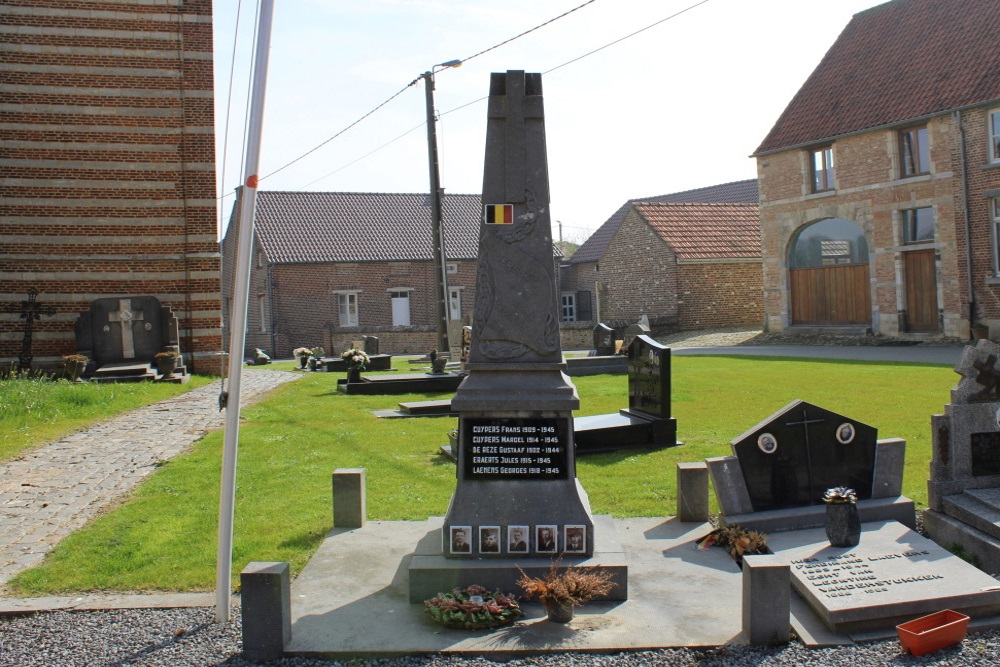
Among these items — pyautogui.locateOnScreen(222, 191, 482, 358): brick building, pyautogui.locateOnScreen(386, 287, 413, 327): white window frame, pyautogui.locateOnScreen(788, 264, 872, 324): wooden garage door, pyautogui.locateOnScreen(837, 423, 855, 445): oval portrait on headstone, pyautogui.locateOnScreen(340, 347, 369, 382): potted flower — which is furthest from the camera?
pyautogui.locateOnScreen(386, 287, 413, 327): white window frame

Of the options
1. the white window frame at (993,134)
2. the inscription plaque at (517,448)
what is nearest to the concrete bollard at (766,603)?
the inscription plaque at (517,448)

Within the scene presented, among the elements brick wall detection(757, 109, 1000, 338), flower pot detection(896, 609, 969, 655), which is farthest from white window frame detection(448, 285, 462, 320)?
flower pot detection(896, 609, 969, 655)

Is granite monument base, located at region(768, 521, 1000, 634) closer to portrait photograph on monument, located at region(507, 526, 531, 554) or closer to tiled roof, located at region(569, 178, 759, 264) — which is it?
portrait photograph on monument, located at region(507, 526, 531, 554)

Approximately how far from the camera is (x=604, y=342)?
2295 cm

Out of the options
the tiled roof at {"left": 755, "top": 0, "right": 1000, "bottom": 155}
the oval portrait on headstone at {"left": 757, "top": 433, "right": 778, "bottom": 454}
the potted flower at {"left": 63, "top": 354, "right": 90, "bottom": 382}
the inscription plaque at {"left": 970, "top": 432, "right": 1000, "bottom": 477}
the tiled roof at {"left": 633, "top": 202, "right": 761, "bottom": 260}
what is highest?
the tiled roof at {"left": 755, "top": 0, "right": 1000, "bottom": 155}

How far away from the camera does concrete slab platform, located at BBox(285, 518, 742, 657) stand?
5.03 m

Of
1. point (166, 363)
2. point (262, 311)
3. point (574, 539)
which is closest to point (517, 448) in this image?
point (574, 539)

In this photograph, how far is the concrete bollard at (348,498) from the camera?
23.9 ft

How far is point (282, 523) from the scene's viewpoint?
303 inches

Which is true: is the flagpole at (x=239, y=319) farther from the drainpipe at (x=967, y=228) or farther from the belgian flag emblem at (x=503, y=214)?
the drainpipe at (x=967, y=228)

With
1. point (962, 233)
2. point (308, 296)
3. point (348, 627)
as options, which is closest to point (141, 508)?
point (348, 627)

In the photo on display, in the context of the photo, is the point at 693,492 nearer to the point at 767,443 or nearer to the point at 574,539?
the point at 767,443

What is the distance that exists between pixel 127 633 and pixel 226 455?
1156 mm

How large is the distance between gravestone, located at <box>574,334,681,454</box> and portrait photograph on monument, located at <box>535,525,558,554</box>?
15.5 ft
